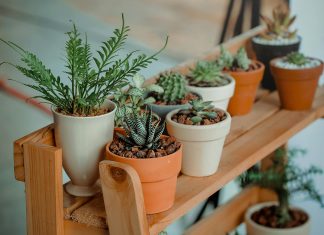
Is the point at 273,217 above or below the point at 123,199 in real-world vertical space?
below

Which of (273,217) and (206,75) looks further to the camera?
(273,217)

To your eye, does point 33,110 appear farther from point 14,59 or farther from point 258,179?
point 258,179

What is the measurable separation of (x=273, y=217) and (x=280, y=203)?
2.1 inches

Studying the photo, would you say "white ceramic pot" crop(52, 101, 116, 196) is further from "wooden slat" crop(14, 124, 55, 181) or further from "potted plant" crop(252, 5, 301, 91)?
"potted plant" crop(252, 5, 301, 91)

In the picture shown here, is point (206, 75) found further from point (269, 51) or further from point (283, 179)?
point (283, 179)

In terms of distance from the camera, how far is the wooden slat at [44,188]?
4.36ft

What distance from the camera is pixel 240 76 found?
184 centimetres

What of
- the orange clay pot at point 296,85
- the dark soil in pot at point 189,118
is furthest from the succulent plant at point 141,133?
the orange clay pot at point 296,85

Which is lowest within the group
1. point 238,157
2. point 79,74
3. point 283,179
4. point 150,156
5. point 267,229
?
point 267,229

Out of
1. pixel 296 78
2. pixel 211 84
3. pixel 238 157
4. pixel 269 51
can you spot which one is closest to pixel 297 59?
pixel 296 78

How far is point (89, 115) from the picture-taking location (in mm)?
1386

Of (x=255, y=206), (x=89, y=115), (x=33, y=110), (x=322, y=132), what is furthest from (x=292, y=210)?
(x=89, y=115)

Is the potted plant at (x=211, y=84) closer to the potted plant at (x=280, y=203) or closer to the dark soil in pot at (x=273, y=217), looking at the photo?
the potted plant at (x=280, y=203)

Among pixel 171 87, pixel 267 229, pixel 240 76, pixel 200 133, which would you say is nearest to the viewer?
pixel 200 133
